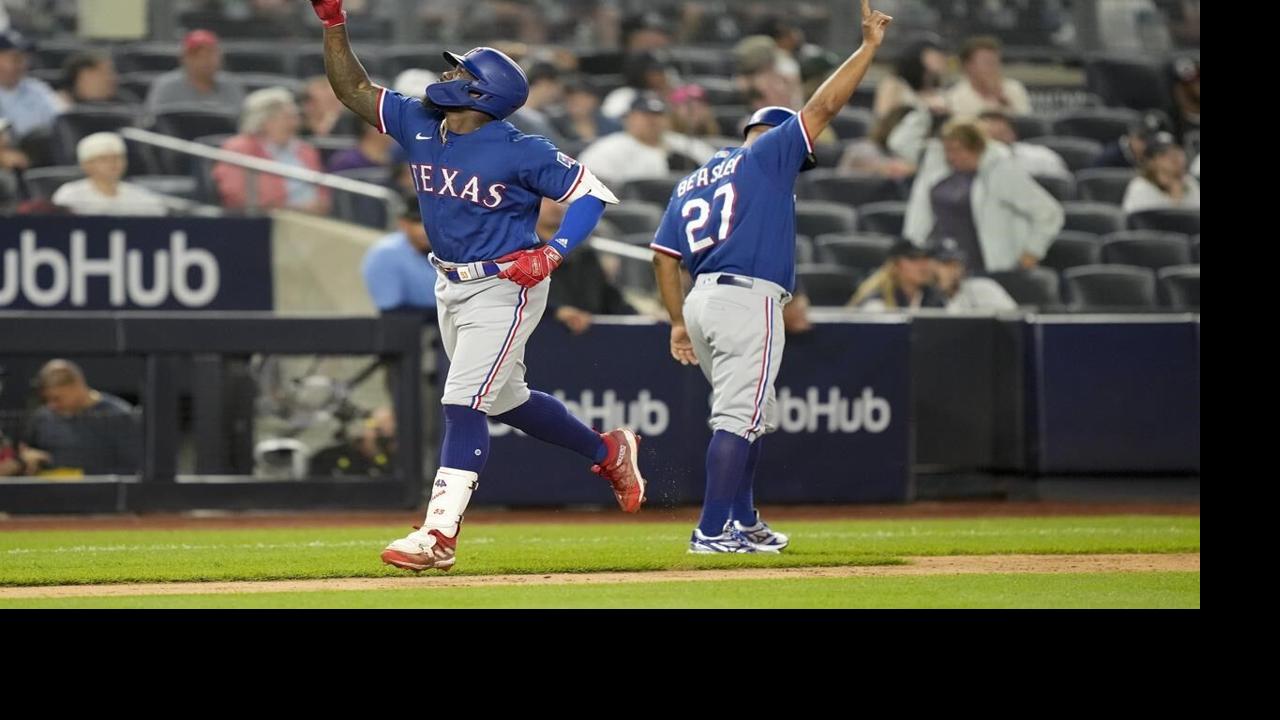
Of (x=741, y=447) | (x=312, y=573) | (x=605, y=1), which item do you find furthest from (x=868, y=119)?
(x=312, y=573)

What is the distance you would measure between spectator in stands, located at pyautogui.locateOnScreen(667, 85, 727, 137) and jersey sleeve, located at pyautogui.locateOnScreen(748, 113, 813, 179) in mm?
6117

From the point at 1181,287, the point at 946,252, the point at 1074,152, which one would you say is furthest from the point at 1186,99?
the point at 946,252

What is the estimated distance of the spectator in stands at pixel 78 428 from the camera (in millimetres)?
9125

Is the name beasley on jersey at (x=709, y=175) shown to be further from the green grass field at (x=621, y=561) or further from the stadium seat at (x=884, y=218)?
the stadium seat at (x=884, y=218)

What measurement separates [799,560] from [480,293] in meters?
1.67

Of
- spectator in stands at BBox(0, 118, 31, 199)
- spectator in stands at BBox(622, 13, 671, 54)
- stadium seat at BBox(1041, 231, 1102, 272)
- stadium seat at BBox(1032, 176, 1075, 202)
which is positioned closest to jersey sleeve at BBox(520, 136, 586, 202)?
spectator in stands at BBox(0, 118, 31, 199)

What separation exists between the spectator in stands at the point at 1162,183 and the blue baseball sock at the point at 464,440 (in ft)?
25.8

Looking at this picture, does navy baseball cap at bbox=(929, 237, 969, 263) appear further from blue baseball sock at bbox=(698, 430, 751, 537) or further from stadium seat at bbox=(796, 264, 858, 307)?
blue baseball sock at bbox=(698, 430, 751, 537)

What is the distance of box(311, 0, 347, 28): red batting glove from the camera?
6.32 meters

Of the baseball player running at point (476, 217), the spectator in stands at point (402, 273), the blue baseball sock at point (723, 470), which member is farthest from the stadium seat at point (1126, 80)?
the baseball player running at point (476, 217)

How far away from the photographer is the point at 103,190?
10477mm

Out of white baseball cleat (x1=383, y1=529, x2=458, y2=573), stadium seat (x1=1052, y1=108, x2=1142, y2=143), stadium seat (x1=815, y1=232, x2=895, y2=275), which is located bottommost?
white baseball cleat (x1=383, y1=529, x2=458, y2=573)
